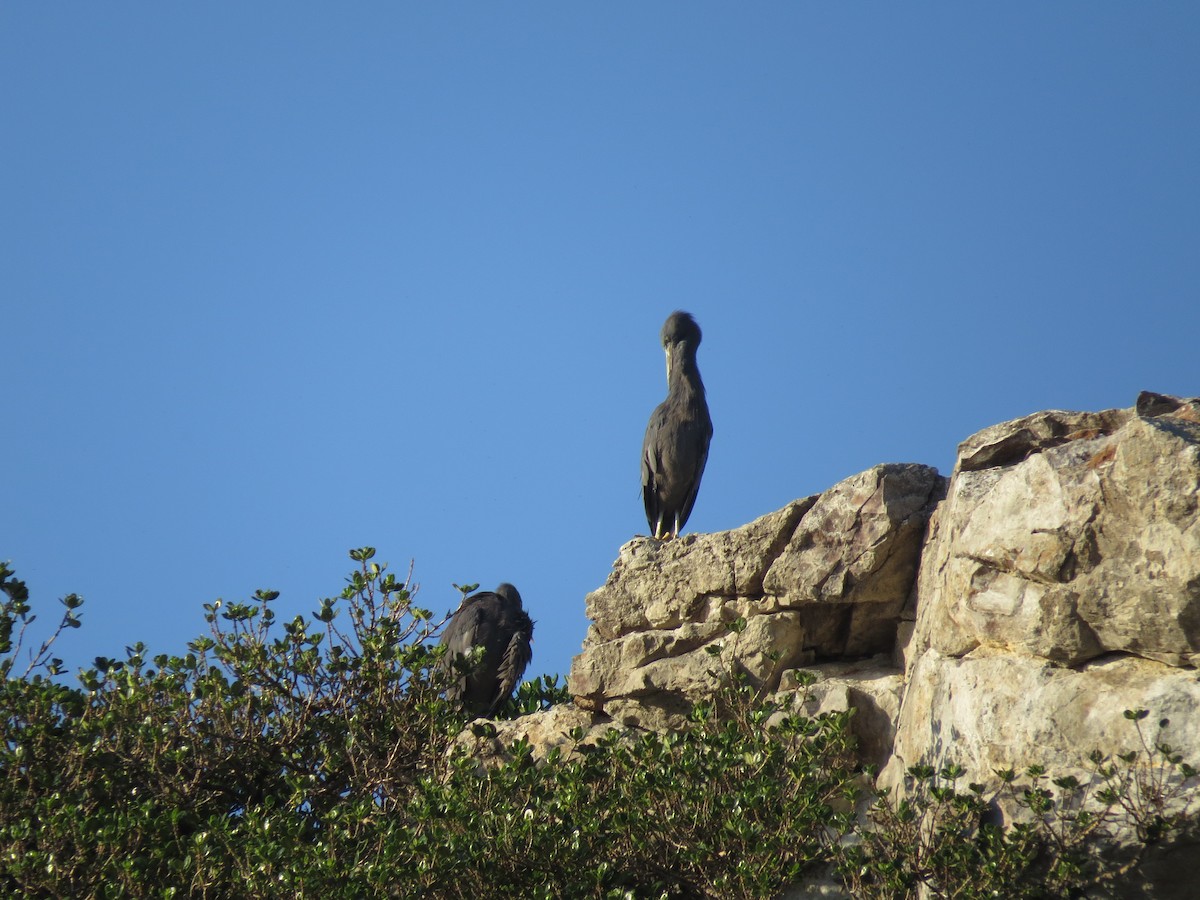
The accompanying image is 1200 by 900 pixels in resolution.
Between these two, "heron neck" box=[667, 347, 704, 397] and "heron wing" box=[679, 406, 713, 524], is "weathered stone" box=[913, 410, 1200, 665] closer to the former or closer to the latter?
"heron wing" box=[679, 406, 713, 524]

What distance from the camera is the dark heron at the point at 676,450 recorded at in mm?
11055

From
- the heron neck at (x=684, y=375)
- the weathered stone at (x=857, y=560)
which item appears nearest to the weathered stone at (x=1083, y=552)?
the weathered stone at (x=857, y=560)

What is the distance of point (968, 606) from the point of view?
18.0 ft

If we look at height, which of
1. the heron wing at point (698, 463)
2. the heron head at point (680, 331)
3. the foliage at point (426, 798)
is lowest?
the foliage at point (426, 798)

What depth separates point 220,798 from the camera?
7.07 metres

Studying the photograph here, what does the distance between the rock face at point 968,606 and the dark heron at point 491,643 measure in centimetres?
196

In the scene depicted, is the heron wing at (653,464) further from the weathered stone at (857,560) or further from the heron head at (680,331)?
the weathered stone at (857,560)

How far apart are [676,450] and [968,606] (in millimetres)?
5718

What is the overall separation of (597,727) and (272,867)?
2.36 meters

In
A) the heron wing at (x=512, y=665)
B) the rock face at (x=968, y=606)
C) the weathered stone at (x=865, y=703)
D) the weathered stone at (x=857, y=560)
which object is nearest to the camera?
the rock face at (x=968, y=606)

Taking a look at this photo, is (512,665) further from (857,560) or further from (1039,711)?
(1039,711)

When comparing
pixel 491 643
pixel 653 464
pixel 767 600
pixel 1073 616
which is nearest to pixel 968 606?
pixel 1073 616

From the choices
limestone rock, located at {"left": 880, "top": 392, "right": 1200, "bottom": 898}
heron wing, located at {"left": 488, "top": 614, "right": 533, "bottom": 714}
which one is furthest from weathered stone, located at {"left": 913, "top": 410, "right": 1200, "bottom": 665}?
heron wing, located at {"left": 488, "top": 614, "right": 533, "bottom": 714}

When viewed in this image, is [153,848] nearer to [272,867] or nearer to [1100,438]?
[272,867]
